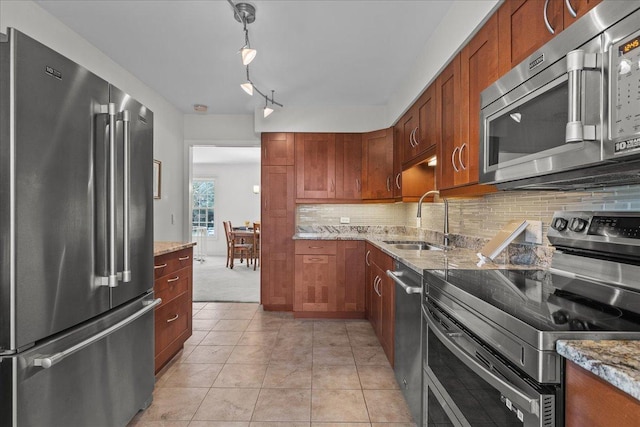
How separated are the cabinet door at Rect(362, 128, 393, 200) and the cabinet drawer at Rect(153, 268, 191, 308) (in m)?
2.16

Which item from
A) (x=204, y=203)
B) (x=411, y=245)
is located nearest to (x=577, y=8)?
(x=411, y=245)

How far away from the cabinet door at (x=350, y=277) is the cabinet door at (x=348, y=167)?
25.9 inches

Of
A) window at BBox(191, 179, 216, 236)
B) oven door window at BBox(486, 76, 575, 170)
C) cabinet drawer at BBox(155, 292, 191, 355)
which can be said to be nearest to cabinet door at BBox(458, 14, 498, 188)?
oven door window at BBox(486, 76, 575, 170)

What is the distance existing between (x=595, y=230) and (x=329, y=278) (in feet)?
8.75

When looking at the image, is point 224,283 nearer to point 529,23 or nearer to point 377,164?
point 377,164

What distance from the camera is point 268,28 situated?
2332 millimetres

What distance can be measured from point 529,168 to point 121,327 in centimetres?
193

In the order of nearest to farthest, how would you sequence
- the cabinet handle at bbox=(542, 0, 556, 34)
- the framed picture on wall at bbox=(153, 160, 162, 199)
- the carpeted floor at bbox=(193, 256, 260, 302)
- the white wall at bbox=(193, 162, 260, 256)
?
the cabinet handle at bbox=(542, 0, 556, 34) → the framed picture on wall at bbox=(153, 160, 162, 199) → the carpeted floor at bbox=(193, 256, 260, 302) → the white wall at bbox=(193, 162, 260, 256)

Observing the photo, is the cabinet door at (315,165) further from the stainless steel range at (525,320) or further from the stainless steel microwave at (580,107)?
the stainless steel microwave at (580,107)

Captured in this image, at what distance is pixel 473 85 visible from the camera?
1.84m

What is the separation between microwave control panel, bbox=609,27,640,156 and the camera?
820 millimetres

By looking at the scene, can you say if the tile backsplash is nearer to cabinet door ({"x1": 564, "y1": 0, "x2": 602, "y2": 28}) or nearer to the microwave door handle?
the microwave door handle

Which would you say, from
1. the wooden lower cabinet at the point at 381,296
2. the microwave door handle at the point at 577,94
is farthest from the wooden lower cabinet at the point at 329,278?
Answer: the microwave door handle at the point at 577,94

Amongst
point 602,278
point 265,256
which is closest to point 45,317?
point 602,278
